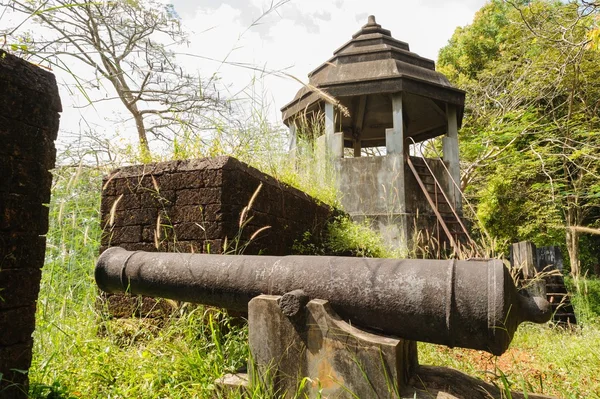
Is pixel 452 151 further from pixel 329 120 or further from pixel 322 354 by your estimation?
pixel 322 354

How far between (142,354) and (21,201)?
1180 millimetres

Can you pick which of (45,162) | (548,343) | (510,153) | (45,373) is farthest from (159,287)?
(510,153)

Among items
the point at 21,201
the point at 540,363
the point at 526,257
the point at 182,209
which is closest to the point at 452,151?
the point at 526,257

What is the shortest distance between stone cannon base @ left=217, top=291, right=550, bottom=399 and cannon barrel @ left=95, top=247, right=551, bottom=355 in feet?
0.32

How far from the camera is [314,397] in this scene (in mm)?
2029

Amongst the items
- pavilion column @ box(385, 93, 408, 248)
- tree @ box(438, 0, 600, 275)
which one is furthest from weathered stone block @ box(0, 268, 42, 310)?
tree @ box(438, 0, 600, 275)

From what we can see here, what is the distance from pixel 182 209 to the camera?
11.2 ft

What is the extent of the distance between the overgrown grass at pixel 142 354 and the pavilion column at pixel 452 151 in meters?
5.84

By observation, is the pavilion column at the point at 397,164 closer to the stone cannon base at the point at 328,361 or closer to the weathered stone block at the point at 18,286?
the stone cannon base at the point at 328,361

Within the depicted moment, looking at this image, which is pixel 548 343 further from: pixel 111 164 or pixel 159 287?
pixel 111 164

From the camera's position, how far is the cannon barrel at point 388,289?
6.10 ft

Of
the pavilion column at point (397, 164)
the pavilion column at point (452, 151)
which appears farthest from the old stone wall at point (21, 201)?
the pavilion column at point (452, 151)

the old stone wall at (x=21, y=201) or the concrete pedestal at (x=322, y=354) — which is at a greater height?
the old stone wall at (x=21, y=201)

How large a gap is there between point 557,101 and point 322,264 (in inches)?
619
